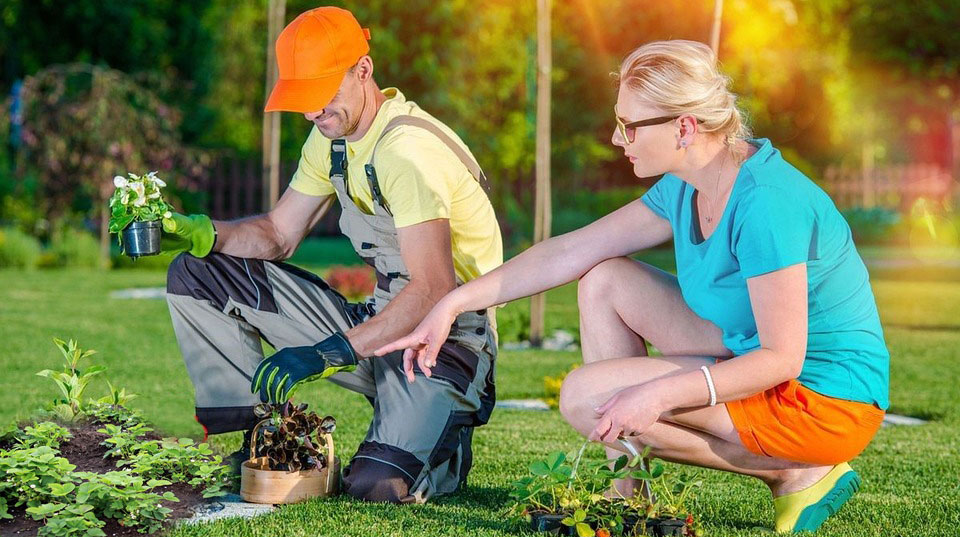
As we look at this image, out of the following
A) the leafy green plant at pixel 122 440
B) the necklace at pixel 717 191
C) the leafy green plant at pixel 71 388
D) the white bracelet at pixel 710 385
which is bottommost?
the leafy green plant at pixel 122 440

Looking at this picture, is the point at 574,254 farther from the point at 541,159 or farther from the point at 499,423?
the point at 541,159

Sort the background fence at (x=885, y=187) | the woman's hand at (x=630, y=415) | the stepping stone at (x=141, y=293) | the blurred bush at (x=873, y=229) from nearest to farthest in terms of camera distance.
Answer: the woman's hand at (x=630, y=415), the stepping stone at (x=141, y=293), the blurred bush at (x=873, y=229), the background fence at (x=885, y=187)

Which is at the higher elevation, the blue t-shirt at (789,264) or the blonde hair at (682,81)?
the blonde hair at (682,81)

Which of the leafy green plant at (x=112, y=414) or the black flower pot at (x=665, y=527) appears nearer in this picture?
the black flower pot at (x=665, y=527)

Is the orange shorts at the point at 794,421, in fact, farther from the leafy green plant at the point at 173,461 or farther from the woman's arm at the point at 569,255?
the leafy green plant at the point at 173,461

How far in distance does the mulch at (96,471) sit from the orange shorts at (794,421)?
5.55 feet

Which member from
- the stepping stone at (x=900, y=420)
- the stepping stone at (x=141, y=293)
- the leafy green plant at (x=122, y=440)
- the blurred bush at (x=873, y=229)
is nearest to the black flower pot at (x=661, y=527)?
the leafy green plant at (x=122, y=440)

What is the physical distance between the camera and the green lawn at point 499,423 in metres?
3.62

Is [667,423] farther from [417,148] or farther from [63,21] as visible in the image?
[63,21]

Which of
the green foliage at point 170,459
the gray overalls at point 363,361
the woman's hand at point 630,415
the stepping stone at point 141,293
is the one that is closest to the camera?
the woman's hand at point 630,415

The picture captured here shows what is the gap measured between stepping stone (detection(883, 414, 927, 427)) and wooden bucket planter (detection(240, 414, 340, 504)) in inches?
121

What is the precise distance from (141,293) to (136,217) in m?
8.73

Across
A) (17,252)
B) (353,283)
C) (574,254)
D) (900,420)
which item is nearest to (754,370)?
(574,254)

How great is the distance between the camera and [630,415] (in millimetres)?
3043
